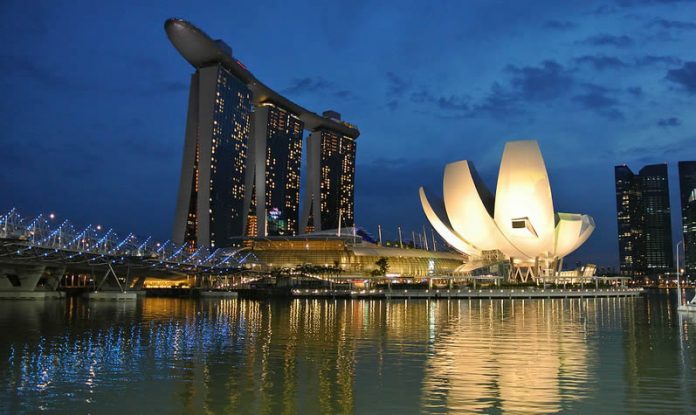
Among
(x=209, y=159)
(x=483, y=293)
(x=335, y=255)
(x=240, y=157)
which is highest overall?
(x=240, y=157)

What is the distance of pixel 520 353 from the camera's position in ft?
50.8

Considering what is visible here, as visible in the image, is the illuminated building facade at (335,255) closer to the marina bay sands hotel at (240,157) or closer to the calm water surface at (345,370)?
the marina bay sands hotel at (240,157)

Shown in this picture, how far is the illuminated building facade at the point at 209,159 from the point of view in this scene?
306 feet

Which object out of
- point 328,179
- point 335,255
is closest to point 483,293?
point 335,255

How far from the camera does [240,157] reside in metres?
104

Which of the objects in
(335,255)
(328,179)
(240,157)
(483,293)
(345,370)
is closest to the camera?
(345,370)

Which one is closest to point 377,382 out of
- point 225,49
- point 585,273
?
point 585,273

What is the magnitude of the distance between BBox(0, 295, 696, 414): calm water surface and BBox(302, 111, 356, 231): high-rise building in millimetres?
118404

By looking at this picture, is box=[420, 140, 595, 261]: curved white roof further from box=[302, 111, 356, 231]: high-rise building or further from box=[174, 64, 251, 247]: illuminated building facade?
box=[302, 111, 356, 231]: high-rise building

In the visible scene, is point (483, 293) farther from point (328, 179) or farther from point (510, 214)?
point (328, 179)

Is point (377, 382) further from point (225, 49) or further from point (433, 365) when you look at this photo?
point (225, 49)

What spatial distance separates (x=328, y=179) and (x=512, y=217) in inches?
3321

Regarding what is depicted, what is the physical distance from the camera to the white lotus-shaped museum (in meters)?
59.1

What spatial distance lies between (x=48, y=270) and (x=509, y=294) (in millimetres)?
41781
